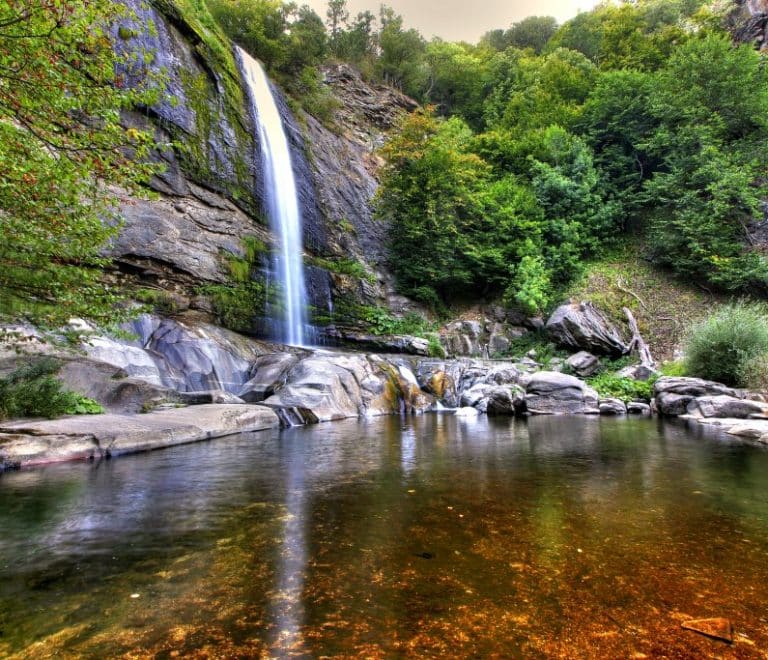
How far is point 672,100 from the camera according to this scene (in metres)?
21.0

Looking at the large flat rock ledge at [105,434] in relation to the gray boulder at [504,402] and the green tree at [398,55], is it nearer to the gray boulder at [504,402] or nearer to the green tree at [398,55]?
the gray boulder at [504,402]

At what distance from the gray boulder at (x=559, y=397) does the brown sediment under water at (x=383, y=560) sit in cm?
666

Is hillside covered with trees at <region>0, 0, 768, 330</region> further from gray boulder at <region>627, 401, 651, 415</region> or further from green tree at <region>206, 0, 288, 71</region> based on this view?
gray boulder at <region>627, 401, 651, 415</region>

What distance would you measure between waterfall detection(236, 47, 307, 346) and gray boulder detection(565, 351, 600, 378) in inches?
404

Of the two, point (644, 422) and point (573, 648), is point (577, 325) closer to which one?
point (644, 422)

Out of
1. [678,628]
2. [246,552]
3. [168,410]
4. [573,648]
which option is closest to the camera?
[573,648]

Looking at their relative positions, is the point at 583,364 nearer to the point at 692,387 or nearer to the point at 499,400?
the point at 692,387

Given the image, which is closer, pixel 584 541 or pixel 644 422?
pixel 584 541

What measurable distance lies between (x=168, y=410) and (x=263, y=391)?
314 cm

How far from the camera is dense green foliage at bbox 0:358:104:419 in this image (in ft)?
19.1

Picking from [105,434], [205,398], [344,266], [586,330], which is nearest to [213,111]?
[344,266]

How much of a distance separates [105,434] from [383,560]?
512 centimetres

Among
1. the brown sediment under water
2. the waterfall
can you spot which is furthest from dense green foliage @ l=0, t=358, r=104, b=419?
the waterfall

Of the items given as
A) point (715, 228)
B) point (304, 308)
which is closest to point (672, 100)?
point (715, 228)
